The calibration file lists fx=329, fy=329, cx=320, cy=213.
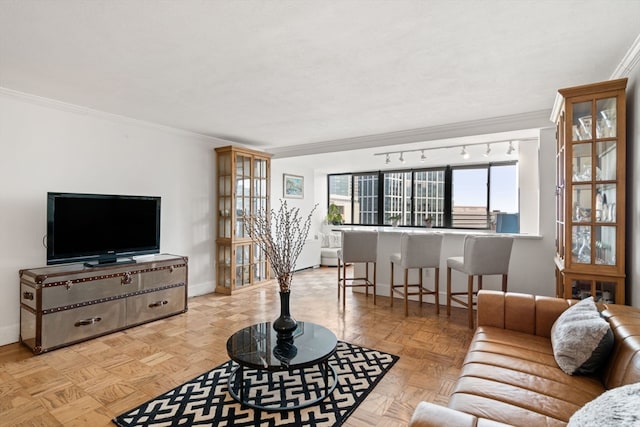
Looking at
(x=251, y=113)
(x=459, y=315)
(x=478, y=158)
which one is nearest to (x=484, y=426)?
(x=459, y=315)

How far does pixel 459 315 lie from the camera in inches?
157

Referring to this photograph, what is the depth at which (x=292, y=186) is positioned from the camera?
692 cm

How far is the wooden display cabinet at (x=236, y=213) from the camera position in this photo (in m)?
→ 4.96

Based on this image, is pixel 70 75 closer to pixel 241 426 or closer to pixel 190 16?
pixel 190 16

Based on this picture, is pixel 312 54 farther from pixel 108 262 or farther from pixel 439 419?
pixel 108 262

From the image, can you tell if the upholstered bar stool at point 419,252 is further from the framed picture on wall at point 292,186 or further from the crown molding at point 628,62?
the framed picture on wall at point 292,186

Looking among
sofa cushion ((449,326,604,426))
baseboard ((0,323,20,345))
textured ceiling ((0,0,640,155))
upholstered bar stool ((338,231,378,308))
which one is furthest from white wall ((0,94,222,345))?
sofa cushion ((449,326,604,426))

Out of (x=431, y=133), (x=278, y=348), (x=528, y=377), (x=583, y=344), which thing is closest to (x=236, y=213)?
(x=431, y=133)

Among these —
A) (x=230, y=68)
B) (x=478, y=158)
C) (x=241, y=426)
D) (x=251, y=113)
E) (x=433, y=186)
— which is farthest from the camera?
(x=433, y=186)

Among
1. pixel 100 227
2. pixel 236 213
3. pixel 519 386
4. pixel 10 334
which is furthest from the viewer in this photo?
pixel 236 213

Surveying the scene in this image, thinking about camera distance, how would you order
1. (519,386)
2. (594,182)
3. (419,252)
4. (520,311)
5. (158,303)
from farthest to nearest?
1. (419,252)
2. (158,303)
3. (594,182)
4. (520,311)
5. (519,386)

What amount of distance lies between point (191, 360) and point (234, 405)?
2.72ft

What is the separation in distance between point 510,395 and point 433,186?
572cm

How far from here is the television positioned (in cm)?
314
